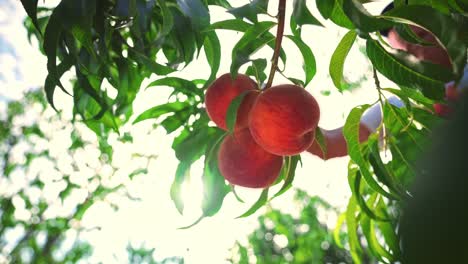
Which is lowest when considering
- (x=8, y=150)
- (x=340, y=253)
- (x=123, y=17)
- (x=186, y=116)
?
(x=340, y=253)

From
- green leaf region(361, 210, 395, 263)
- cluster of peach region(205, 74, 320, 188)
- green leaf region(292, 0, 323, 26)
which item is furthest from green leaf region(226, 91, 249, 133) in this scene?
green leaf region(361, 210, 395, 263)

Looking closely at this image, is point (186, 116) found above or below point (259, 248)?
above

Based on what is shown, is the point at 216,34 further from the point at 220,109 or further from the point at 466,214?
the point at 466,214

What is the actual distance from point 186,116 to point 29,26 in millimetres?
368

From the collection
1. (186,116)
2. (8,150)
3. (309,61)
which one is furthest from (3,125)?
(309,61)

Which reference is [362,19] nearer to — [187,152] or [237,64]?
[237,64]

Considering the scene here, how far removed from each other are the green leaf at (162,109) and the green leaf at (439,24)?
1.42 ft

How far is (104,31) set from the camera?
0.61 metres

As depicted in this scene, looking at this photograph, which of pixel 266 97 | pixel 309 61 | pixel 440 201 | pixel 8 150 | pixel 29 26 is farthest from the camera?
pixel 8 150

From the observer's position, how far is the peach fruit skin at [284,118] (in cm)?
55

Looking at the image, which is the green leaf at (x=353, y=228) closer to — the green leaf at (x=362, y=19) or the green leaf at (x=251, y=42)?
the green leaf at (x=251, y=42)

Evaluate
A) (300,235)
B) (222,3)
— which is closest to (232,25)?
(222,3)

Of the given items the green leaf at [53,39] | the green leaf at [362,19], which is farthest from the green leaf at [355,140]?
the green leaf at [53,39]

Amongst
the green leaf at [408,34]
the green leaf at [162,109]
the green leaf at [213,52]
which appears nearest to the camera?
the green leaf at [408,34]
